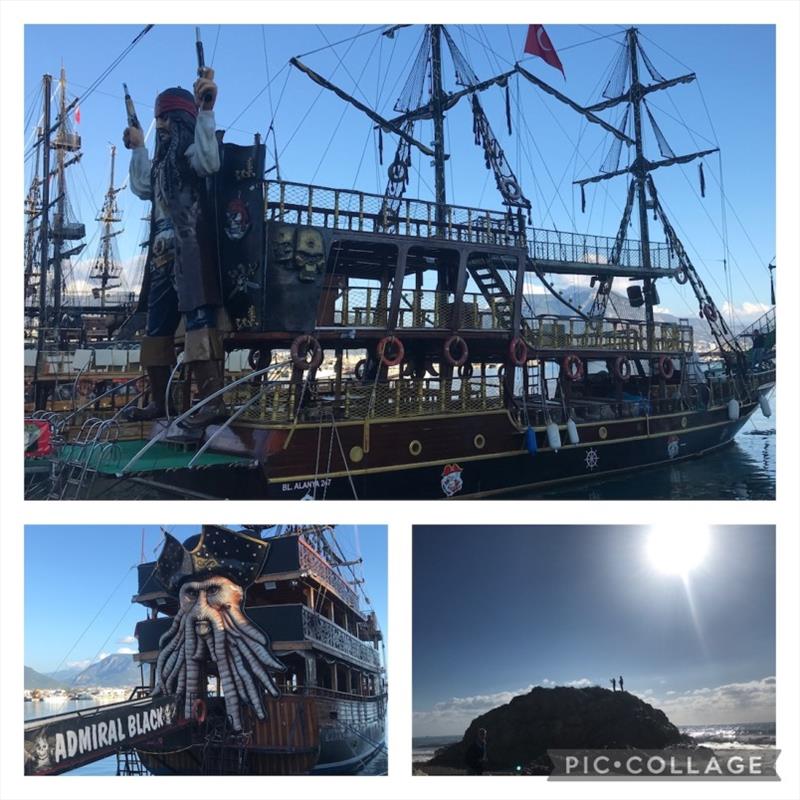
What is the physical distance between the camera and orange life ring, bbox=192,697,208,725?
664cm

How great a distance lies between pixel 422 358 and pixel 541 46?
5.14 meters

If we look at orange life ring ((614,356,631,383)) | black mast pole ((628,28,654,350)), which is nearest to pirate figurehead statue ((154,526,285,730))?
orange life ring ((614,356,631,383))

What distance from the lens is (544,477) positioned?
1067 centimetres

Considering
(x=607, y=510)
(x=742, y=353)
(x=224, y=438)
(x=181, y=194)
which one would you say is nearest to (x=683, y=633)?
(x=607, y=510)

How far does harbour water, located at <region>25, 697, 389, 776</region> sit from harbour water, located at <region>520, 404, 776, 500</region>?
447 cm

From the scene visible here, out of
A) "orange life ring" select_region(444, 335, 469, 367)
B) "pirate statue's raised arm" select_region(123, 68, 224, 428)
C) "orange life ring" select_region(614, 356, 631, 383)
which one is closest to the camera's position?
"pirate statue's raised arm" select_region(123, 68, 224, 428)

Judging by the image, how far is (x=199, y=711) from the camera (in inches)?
262

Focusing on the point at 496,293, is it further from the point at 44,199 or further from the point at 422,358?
the point at 44,199

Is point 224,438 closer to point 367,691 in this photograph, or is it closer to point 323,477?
point 323,477

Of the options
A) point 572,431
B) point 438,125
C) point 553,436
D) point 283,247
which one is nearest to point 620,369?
point 572,431

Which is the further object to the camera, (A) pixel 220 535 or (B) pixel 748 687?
(A) pixel 220 535

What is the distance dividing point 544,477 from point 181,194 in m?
6.34

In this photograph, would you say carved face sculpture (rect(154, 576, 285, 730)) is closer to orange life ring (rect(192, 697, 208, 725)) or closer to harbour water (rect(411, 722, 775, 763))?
orange life ring (rect(192, 697, 208, 725))
